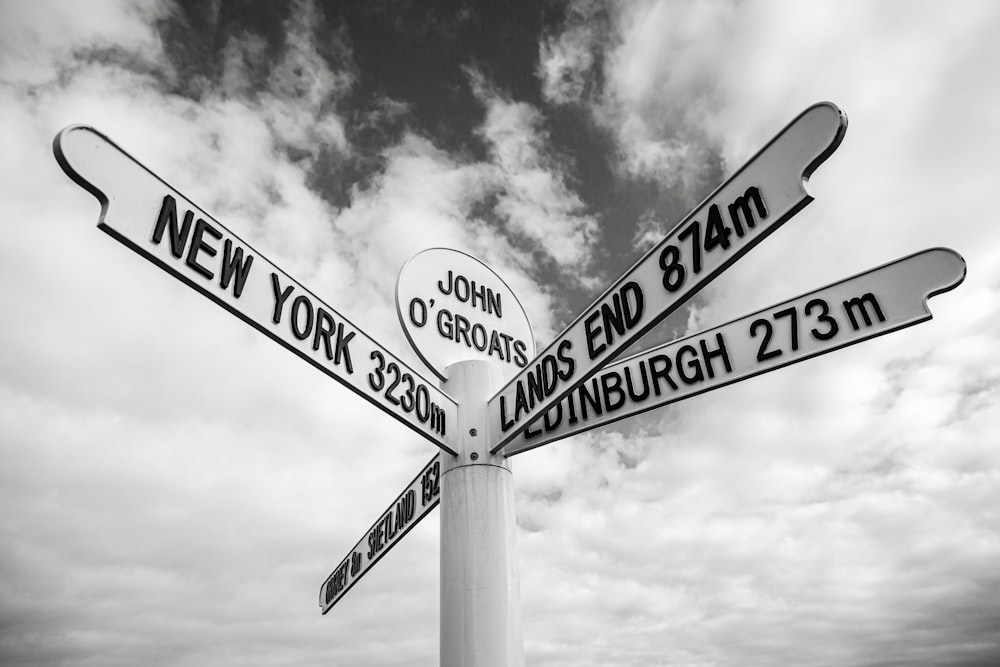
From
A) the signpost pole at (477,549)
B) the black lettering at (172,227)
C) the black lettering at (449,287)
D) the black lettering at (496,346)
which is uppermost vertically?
the black lettering at (449,287)

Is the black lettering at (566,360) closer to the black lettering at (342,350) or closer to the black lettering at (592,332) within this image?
the black lettering at (592,332)

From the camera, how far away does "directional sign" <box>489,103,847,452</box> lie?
207 cm

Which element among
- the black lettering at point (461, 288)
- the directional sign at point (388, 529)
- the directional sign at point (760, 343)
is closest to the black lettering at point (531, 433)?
the directional sign at point (760, 343)

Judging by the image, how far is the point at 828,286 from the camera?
275 cm

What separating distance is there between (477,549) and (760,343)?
155 centimetres

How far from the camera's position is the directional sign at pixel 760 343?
2500mm

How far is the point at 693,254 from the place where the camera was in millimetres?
2375

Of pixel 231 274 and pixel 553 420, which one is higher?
pixel 231 274

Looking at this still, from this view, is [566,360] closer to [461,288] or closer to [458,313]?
[458,313]

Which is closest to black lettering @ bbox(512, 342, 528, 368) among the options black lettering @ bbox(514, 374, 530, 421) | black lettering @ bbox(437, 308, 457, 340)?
black lettering @ bbox(437, 308, 457, 340)

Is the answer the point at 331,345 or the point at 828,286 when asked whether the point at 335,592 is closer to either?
the point at 331,345

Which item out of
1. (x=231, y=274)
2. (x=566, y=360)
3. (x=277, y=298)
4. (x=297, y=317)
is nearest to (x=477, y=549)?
(x=566, y=360)

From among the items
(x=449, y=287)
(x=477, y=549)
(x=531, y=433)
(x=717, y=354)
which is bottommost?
(x=477, y=549)

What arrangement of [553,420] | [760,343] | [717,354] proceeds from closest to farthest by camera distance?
[760,343] < [717,354] < [553,420]
